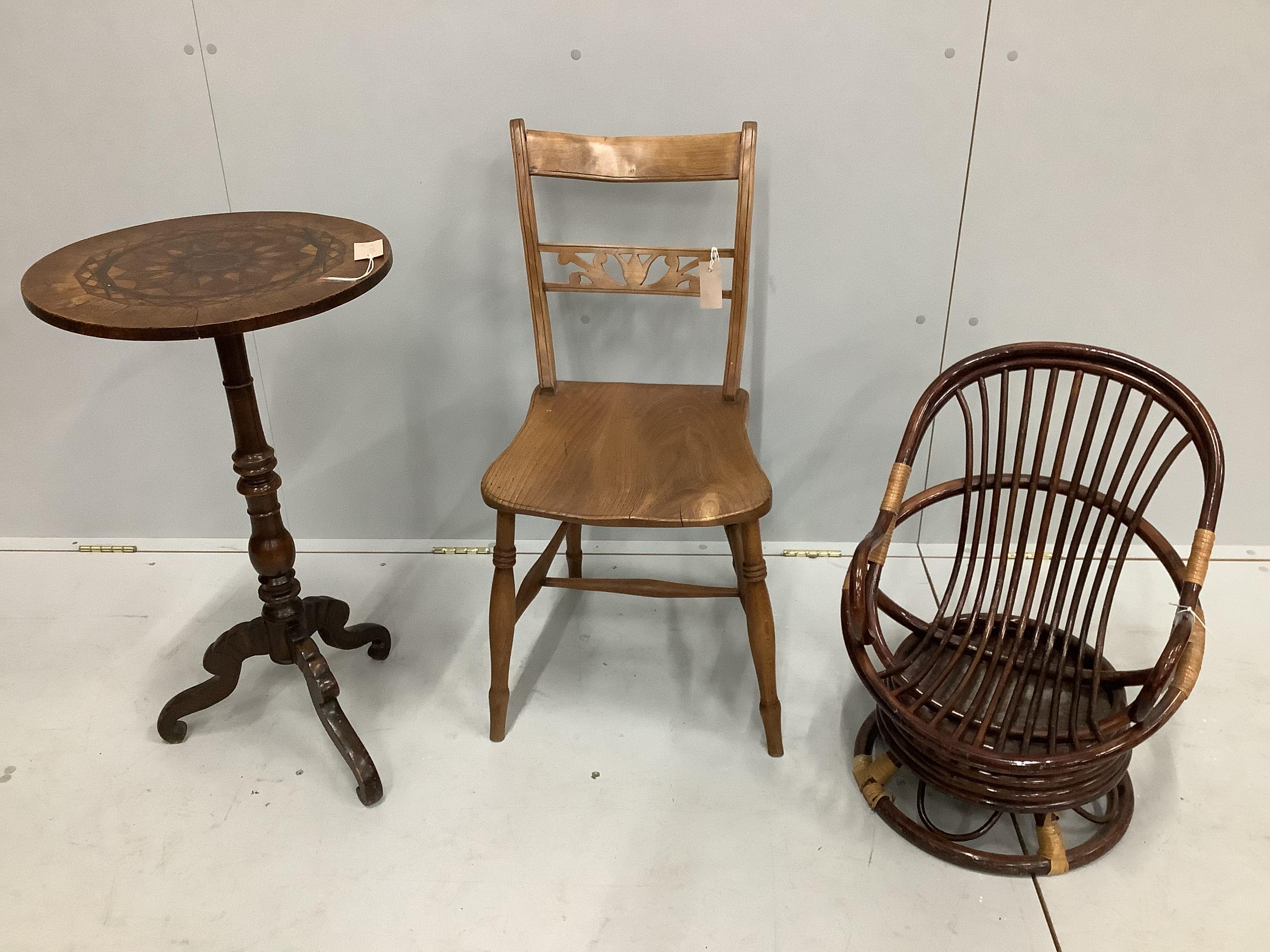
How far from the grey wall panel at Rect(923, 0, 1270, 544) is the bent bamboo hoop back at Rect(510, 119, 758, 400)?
0.53 metres

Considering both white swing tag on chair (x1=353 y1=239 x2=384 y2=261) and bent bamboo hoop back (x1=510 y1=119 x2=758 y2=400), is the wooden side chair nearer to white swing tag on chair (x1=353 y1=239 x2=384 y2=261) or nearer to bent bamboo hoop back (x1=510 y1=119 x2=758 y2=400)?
bent bamboo hoop back (x1=510 y1=119 x2=758 y2=400)

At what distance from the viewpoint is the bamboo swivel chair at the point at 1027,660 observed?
1348 millimetres

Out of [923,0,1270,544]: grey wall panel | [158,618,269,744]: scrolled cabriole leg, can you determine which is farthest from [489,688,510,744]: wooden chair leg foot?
[923,0,1270,544]: grey wall panel

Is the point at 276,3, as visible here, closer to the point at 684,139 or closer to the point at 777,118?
the point at 684,139

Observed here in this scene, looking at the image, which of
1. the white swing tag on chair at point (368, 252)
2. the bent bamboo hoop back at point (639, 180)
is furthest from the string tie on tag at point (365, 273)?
the bent bamboo hoop back at point (639, 180)

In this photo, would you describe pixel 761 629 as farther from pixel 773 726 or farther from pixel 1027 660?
pixel 1027 660

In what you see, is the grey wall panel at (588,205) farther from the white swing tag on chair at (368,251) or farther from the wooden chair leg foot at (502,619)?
the wooden chair leg foot at (502,619)

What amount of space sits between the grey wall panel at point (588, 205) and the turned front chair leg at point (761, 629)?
2.03ft

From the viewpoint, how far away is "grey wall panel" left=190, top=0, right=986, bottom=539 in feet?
5.83

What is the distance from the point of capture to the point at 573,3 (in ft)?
5.74

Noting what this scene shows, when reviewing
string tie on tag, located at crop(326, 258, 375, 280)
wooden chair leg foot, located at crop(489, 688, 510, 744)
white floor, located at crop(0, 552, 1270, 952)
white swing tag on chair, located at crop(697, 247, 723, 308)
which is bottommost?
white floor, located at crop(0, 552, 1270, 952)

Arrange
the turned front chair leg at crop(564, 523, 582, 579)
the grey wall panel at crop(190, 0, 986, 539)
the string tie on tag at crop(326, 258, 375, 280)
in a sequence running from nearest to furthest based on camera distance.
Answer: the string tie on tag at crop(326, 258, 375, 280) → the grey wall panel at crop(190, 0, 986, 539) → the turned front chair leg at crop(564, 523, 582, 579)

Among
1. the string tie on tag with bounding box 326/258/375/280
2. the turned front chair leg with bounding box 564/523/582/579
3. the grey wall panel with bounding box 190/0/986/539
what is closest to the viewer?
the string tie on tag with bounding box 326/258/375/280

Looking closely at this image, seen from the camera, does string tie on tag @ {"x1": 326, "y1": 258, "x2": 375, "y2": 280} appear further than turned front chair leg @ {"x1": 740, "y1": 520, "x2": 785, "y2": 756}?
No
